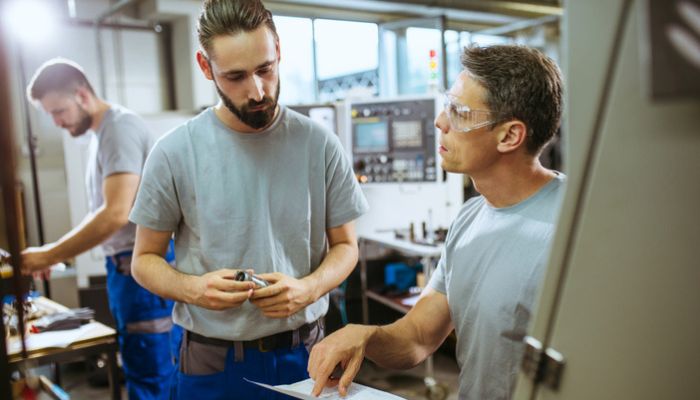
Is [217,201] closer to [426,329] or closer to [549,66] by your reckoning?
[426,329]

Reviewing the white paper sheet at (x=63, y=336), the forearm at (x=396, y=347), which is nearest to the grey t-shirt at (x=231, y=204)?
the forearm at (x=396, y=347)

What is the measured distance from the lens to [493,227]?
1285mm

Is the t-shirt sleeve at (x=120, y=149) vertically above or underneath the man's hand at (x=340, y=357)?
above

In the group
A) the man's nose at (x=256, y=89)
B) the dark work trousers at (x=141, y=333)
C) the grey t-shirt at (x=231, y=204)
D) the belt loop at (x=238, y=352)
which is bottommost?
the dark work trousers at (x=141, y=333)

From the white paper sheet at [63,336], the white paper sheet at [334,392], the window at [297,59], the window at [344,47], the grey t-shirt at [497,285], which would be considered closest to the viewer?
the white paper sheet at [334,392]

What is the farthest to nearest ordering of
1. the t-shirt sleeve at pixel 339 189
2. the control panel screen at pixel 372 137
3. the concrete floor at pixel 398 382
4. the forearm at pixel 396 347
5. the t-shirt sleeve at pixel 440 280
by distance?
the control panel screen at pixel 372 137 < the concrete floor at pixel 398 382 < the t-shirt sleeve at pixel 339 189 < the t-shirt sleeve at pixel 440 280 < the forearm at pixel 396 347

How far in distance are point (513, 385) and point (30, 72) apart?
553 cm

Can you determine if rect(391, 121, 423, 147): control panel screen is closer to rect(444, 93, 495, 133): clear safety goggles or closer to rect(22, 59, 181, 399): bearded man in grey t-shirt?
rect(22, 59, 181, 399): bearded man in grey t-shirt

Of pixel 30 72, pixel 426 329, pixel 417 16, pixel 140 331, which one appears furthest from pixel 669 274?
pixel 417 16

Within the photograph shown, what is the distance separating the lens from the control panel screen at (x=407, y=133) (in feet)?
13.7

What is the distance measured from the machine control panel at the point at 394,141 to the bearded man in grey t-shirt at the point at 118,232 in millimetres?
2072

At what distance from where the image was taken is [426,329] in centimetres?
141

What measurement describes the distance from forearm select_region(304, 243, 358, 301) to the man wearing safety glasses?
281mm

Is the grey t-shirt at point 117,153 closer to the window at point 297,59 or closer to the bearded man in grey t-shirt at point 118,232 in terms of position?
the bearded man in grey t-shirt at point 118,232
